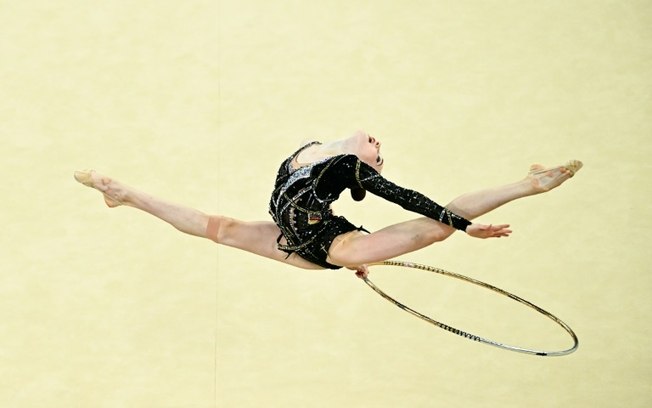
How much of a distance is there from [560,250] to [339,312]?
4.65ft

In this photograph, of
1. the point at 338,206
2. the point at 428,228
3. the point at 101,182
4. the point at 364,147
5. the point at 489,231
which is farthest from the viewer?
the point at 338,206

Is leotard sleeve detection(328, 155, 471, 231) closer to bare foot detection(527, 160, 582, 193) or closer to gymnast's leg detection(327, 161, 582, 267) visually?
gymnast's leg detection(327, 161, 582, 267)

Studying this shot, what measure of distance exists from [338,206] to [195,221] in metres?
1.95

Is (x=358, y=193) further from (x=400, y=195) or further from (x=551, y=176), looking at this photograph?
(x=551, y=176)

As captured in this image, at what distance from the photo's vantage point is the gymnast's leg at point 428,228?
4086mm

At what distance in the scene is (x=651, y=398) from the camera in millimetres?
6059

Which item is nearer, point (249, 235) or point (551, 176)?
point (551, 176)

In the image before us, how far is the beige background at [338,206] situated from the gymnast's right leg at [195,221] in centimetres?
142

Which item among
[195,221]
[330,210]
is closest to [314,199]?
[330,210]

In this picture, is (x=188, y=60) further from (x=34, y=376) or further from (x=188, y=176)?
(x=34, y=376)

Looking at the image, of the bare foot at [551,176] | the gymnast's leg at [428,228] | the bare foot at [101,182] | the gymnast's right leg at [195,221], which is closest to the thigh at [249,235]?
the gymnast's right leg at [195,221]

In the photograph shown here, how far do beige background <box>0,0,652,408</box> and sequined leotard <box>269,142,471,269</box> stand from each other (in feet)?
5.37

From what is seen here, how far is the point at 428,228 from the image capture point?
422cm

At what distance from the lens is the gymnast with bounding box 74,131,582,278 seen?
13.4 feet
